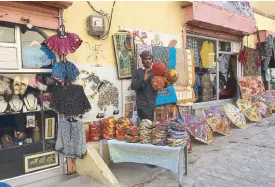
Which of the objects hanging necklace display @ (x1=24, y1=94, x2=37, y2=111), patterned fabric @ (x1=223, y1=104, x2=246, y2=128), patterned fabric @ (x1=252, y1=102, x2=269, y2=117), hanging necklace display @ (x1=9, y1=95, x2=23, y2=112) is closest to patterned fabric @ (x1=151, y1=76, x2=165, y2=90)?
hanging necklace display @ (x1=24, y1=94, x2=37, y2=111)

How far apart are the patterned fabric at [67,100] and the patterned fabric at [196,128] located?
2297 millimetres

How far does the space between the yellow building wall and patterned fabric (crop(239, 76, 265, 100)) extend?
326 centimetres

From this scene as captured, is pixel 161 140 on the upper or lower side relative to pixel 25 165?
upper

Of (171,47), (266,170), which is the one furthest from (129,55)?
(266,170)

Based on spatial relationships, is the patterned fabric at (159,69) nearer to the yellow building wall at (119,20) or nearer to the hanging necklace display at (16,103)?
the yellow building wall at (119,20)

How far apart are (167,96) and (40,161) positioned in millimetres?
2594

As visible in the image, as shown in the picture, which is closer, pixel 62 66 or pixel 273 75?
pixel 62 66

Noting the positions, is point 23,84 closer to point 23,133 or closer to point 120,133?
point 23,133

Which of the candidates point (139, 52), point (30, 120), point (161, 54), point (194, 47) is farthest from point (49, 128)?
point (194, 47)

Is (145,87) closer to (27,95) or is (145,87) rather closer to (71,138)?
(71,138)

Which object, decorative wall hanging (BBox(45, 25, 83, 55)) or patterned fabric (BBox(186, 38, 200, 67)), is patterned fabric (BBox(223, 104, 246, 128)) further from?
decorative wall hanging (BBox(45, 25, 83, 55))

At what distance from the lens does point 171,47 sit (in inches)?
216

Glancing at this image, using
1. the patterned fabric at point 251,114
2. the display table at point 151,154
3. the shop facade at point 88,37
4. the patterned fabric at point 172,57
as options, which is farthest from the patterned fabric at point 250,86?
the display table at point 151,154

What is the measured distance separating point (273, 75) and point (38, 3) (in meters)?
8.76
